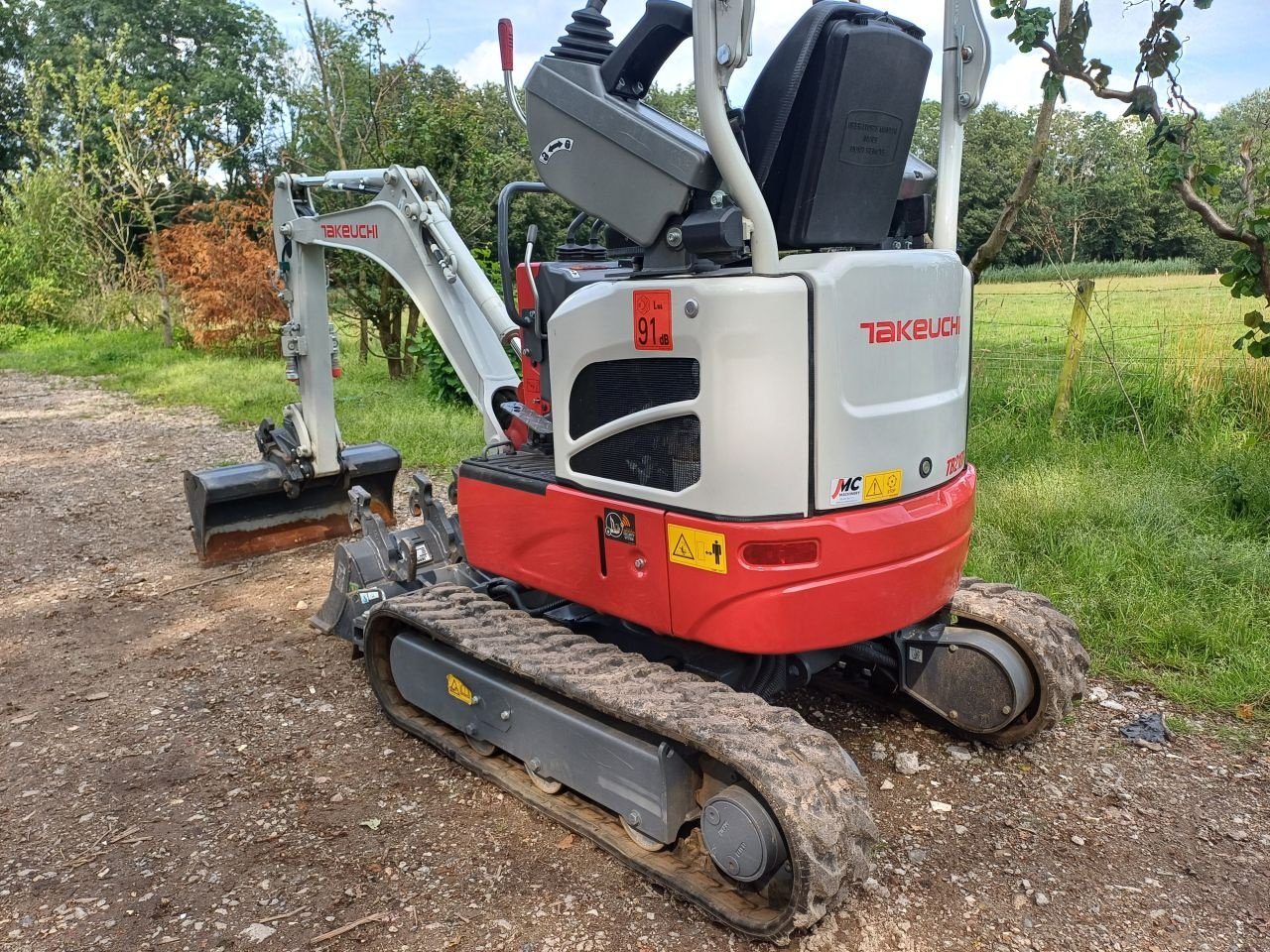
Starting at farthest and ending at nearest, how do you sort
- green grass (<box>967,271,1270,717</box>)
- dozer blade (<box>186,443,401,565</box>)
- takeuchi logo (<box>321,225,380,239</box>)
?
dozer blade (<box>186,443,401,565</box>)
takeuchi logo (<box>321,225,380,239</box>)
green grass (<box>967,271,1270,717</box>)

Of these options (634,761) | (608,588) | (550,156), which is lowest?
(634,761)

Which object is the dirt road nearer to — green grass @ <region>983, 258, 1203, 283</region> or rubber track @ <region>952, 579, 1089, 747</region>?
rubber track @ <region>952, 579, 1089, 747</region>

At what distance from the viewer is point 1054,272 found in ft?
25.8

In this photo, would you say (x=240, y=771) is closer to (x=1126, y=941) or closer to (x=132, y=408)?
(x=1126, y=941)

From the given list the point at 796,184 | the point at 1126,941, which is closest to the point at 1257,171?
the point at 796,184

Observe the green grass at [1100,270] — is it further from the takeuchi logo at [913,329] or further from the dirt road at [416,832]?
the takeuchi logo at [913,329]

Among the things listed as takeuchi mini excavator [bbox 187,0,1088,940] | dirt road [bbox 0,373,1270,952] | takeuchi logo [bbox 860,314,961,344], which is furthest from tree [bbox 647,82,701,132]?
dirt road [bbox 0,373,1270,952]

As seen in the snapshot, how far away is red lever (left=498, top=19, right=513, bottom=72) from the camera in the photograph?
367cm

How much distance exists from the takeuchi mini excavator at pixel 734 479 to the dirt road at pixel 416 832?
0.24 meters

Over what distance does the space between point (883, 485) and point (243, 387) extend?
12335 millimetres

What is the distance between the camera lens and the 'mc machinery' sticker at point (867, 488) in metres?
2.95

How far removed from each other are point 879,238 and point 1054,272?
5.26 meters

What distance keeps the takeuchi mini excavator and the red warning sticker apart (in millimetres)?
12

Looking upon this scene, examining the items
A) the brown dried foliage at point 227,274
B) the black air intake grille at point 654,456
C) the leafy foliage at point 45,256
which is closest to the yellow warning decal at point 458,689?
the black air intake grille at point 654,456
